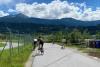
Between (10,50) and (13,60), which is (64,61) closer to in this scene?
(13,60)

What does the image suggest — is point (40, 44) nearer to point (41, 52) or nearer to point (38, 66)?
point (41, 52)

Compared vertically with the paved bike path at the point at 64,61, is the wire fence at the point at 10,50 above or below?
above

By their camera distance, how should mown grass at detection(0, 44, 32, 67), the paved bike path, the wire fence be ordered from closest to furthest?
mown grass at detection(0, 44, 32, 67) → the paved bike path → the wire fence

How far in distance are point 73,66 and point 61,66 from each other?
0.78 meters

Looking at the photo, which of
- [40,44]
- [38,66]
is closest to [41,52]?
[40,44]

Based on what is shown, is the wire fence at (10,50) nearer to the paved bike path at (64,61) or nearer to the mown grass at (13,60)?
the mown grass at (13,60)

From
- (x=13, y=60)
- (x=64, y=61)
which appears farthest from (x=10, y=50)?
(x=64, y=61)

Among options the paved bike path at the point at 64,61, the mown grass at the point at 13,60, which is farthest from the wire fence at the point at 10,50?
the paved bike path at the point at 64,61

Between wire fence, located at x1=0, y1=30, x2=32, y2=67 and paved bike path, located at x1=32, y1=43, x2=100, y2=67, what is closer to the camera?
paved bike path, located at x1=32, y1=43, x2=100, y2=67

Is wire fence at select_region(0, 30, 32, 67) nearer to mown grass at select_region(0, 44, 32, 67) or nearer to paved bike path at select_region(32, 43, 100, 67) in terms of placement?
mown grass at select_region(0, 44, 32, 67)

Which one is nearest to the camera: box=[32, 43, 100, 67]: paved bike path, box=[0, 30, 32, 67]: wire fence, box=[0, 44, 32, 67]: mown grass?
box=[0, 44, 32, 67]: mown grass

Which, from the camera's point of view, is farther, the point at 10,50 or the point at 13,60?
the point at 13,60

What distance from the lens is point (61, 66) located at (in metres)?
23.1

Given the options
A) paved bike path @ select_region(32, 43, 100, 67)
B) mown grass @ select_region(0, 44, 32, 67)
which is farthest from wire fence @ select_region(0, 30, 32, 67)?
paved bike path @ select_region(32, 43, 100, 67)
